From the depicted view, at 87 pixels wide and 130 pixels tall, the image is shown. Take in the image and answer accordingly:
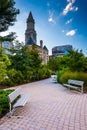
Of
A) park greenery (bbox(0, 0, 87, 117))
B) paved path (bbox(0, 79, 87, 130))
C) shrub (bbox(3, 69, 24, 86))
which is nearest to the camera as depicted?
paved path (bbox(0, 79, 87, 130))

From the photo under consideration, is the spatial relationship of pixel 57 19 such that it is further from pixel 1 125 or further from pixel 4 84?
pixel 1 125

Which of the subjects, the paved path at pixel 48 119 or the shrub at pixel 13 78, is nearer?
the paved path at pixel 48 119

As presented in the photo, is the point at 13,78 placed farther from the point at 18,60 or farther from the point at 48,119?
the point at 48,119

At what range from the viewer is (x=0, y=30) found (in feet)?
69.3

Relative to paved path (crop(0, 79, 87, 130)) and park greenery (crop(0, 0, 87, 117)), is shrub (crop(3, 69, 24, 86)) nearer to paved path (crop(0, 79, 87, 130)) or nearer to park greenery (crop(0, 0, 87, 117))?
park greenery (crop(0, 0, 87, 117))

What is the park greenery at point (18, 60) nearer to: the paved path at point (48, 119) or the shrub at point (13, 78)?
the shrub at point (13, 78)

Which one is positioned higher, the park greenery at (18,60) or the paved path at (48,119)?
the park greenery at (18,60)

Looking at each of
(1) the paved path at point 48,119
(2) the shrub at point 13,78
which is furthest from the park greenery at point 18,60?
(1) the paved path at point 48,119

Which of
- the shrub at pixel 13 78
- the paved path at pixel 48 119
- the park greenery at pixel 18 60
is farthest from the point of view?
the shrub at pixel 13 78

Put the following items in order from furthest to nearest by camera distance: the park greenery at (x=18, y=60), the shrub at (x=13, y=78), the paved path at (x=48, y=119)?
the shrub at (x=13, y=78) < the park greenery at (x=18, y=60) < the paved path at (x=48, y=119)

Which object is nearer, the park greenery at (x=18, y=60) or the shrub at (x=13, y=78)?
the park greenery at (x=18, y=60)

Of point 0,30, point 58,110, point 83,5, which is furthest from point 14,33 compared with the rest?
point 58,110

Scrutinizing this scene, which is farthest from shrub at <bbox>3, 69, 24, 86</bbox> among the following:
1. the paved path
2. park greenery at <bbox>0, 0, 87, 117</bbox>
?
the paved path

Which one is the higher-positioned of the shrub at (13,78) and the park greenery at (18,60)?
the park greenery at (18,60)
